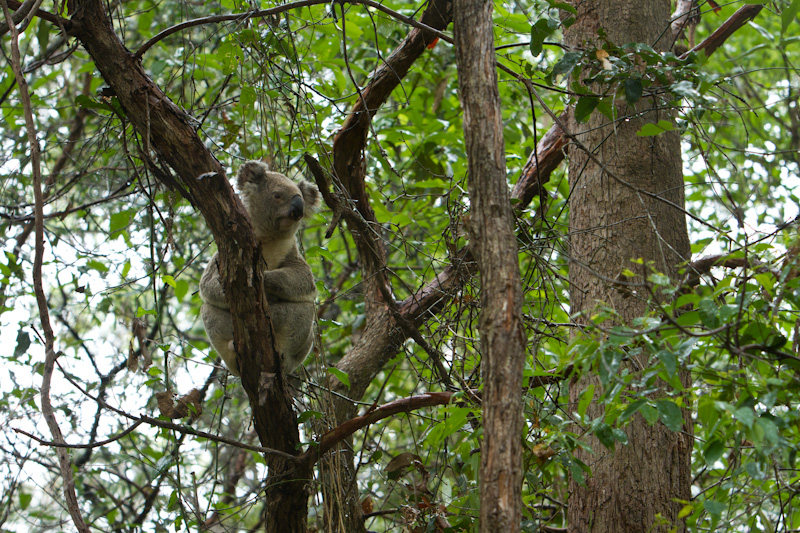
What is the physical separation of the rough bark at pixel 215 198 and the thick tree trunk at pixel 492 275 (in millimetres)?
1394

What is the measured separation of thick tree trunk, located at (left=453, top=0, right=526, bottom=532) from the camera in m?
1.62

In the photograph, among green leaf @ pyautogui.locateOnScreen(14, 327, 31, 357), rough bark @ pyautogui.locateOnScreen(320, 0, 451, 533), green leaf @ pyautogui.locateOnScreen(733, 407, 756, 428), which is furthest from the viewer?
green leaf @ pyautogui.locateOnScreen(14, 327, 31, 357)

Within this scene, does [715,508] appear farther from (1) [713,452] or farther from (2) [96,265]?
(2) [96,265]

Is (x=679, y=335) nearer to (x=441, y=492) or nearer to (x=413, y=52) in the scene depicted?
(x=441, y=492)

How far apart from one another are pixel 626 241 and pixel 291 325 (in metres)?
2.30

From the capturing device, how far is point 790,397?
6.53ft

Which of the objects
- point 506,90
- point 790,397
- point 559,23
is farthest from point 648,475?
point 506,90

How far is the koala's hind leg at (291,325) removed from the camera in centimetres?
436

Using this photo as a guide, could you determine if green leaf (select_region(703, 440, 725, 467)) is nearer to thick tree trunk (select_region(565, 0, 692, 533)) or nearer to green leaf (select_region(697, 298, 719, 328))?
green leaf (select_region(697, 298, 719, 328))

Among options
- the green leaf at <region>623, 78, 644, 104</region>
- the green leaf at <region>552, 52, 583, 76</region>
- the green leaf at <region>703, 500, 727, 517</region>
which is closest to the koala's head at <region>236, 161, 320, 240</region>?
the green leaf at <region>552, 52, 583, 76</region>

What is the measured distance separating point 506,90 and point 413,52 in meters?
1.85

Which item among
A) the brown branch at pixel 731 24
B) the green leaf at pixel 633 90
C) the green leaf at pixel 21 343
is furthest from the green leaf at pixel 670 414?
the green leaf at pixel 21 343

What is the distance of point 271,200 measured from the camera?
447cm

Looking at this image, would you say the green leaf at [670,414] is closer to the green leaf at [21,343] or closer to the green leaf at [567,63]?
the green leaf at [567,63]
